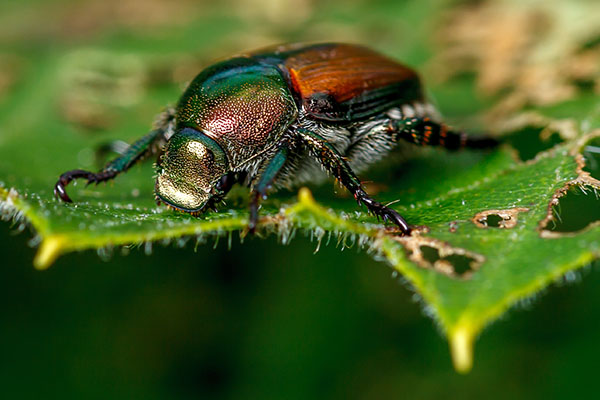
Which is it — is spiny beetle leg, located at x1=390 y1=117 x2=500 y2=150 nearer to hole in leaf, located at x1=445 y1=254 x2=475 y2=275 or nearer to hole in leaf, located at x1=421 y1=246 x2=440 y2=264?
hole in leaf, located at x1=421 y1=246 x2=440 y2=264

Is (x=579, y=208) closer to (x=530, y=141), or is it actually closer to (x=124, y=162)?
(x=530, y=141)

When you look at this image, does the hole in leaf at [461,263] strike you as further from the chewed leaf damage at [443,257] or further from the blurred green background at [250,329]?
the blurred green background at [250,329]

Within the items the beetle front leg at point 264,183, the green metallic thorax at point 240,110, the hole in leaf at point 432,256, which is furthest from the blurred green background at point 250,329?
the beetle front leg at point 264,183

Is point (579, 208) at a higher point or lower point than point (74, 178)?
lower

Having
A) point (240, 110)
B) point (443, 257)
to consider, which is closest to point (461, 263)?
point (443, 257)

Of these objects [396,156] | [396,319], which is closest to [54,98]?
[396,156]

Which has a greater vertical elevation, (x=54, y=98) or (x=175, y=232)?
(x=175, y=232)

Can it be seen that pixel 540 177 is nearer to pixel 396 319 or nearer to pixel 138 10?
pixel 396 319
